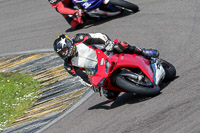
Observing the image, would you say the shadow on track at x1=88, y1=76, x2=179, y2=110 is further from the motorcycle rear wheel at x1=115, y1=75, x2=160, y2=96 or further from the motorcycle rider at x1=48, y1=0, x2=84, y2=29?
the motorcycle rider at x1=48, y1=0, x2=84, y2=29

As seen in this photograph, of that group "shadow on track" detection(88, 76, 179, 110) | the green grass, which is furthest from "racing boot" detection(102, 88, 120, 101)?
the green grass

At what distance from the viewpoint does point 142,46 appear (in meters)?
10.7

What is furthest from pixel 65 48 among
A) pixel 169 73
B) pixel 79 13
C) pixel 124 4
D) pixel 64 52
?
pixel 79 13

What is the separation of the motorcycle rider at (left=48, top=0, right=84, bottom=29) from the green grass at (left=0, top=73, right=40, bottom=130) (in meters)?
2.77

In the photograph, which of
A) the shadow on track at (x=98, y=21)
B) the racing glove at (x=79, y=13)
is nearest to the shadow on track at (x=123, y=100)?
the shadow on track at (x=98, y=21)

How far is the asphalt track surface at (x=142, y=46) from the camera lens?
681 cm

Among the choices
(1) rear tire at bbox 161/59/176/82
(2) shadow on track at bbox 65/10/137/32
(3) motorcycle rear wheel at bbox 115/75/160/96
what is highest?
(3) motorcycle rear wheel at bbox 115/75/160/96

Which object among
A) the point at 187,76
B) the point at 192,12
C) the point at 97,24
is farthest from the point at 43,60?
the point at 187,76

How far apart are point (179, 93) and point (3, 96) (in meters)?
5.60

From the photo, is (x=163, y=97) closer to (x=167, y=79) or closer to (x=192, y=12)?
(x=167, y=79)

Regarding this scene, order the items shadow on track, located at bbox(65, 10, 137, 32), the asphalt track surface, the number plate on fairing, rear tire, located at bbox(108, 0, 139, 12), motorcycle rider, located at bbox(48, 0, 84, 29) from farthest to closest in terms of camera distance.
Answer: motorcycle rider, located at bbox(48, 0, 84, 29) < shadow on track, located at bbox(65, 10, 137, 32) < rear tire, located at bbox(108, 0, 139, 12) < the number plate on fairing < the asphalt track surface

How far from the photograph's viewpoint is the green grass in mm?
10080

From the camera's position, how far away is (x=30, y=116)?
9.59 m

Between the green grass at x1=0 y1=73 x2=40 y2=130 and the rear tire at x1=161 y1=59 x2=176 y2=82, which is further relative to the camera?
the green grass at x1=0 y1=73 x2=40 y2=130
